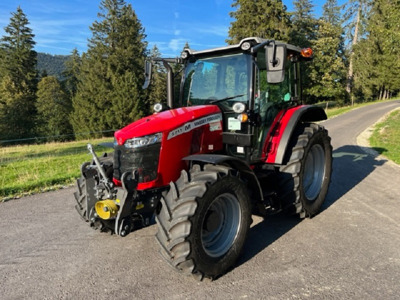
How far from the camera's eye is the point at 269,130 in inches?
176

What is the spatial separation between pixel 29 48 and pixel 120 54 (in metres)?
16.9

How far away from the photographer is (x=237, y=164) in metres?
3.44

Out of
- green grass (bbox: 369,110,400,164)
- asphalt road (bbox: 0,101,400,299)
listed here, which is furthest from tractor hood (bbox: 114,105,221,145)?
green grass (bbox: 369,110,400,164)

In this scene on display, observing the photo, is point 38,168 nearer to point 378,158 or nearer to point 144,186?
point 144,186

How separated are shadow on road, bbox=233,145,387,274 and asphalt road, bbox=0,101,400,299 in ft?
0.08

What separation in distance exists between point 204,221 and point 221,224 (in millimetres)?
309

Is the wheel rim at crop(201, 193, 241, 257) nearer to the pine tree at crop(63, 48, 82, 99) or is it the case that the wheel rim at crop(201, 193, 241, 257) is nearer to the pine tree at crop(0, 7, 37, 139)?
the pine tree at crop(0, 7, 37, 139)

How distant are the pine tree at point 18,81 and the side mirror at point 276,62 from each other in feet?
145

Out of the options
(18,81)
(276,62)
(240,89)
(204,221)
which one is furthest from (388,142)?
(18,81)

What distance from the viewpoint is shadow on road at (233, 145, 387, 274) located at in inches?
151

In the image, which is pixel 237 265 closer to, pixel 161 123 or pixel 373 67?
pixel 161 123

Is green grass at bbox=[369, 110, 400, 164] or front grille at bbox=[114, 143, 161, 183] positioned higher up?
front grille at bbox=[114, 143, 161, 183]

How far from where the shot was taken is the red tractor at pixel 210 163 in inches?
117

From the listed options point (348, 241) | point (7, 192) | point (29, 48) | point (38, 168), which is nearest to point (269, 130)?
point (348, 241)
